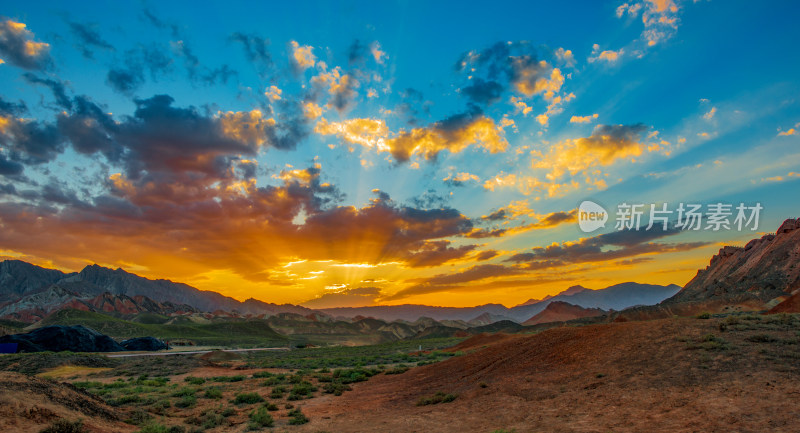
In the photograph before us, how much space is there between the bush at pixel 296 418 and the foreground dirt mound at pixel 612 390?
709 millimetres

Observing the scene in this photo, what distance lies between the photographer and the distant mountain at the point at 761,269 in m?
68.5

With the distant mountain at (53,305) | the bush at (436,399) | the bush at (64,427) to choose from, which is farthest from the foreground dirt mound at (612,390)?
A: the distant mountain at (53,305)

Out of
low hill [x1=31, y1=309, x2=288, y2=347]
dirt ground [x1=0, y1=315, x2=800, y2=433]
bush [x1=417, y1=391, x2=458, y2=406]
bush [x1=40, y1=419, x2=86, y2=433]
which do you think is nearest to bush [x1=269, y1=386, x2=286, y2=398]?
dirt ground [x1=0, y1=315, x2=800, y2=433]

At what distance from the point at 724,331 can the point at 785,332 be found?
6.33 feet

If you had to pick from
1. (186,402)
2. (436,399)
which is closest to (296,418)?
(436,399)

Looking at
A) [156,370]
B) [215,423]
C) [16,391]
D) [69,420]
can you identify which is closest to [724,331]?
[215,423]

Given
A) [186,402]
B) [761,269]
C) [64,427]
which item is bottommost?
[186,402]

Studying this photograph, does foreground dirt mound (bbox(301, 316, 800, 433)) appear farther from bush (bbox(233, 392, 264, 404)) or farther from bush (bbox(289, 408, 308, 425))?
bush (bbox(233, 392, 264, 404))

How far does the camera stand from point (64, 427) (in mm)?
10156

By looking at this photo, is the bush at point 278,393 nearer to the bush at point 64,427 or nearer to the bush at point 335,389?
the bush at point 335,389

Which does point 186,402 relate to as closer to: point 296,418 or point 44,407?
point 296,418

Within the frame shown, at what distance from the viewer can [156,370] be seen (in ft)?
116

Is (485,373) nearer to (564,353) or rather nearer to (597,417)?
(564,353)

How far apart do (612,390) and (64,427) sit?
16348 millimetres
